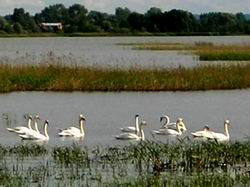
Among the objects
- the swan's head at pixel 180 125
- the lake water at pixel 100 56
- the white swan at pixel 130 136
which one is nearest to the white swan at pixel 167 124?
the swan's head at pixel 180 125

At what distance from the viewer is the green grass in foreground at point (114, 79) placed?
103 feet

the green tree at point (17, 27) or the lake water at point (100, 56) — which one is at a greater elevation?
the lake water at point (100, 56)

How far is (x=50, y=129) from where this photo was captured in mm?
21844

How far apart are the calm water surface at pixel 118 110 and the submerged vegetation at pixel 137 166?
3548 mm

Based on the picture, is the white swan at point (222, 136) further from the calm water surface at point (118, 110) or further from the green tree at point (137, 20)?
the green tree at point (137, 20)

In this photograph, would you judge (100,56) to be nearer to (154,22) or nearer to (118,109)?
(118,109)

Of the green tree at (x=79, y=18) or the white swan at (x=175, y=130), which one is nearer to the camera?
the white swan at (x=175, y=130)

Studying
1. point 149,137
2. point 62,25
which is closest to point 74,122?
point 149,137

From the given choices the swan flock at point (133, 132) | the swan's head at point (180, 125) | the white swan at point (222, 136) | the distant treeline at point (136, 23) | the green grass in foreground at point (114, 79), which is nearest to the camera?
the white swan at point (222, 136)

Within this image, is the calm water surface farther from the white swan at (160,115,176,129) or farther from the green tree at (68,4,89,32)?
the green tree at (68,4,89,32)

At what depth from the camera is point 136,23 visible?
112 m

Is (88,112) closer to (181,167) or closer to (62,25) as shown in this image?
(181,167)

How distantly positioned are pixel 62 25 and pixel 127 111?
93534mm

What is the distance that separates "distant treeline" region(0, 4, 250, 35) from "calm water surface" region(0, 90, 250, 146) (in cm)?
7486
